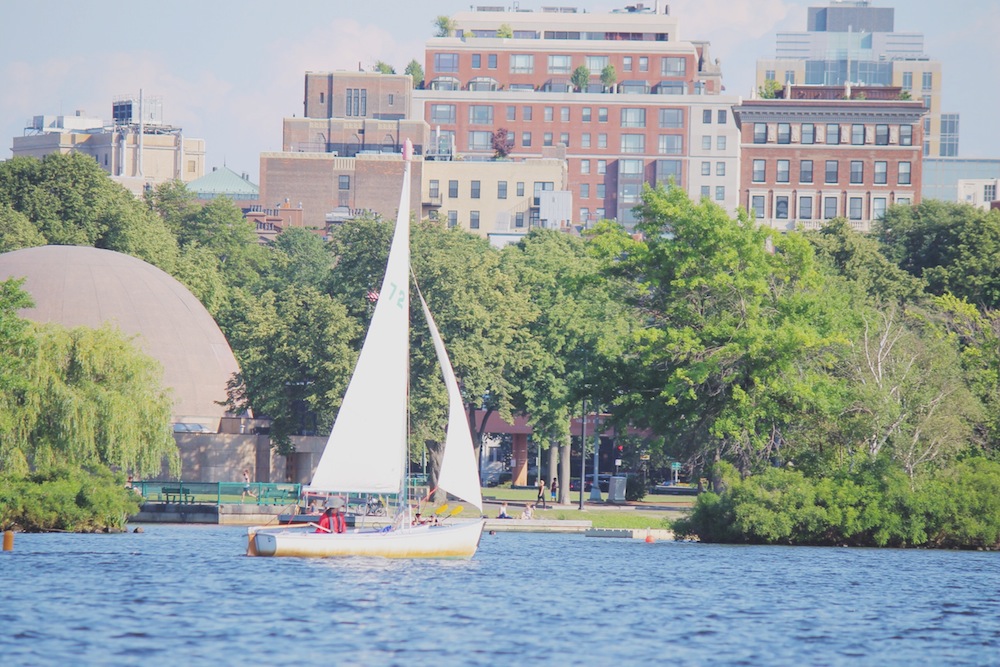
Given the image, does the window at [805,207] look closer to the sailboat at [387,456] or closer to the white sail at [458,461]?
the sailboat at [387,456]

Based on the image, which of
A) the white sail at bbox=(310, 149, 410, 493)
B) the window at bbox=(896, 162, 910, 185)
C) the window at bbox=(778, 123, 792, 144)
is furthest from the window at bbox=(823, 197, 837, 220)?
the white sail at bbox=(310, 149, 410, 493)

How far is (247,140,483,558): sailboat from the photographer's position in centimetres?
4397

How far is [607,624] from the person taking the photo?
109 feet

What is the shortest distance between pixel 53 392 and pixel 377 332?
20.7 metres

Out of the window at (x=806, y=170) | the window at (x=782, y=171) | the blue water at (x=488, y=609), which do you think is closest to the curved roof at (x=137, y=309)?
the blue water at (x=488, y=609)

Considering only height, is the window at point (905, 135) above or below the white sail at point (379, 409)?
above

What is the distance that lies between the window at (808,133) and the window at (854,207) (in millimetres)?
7854

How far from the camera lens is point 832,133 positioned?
172500mm

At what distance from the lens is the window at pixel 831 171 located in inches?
6796

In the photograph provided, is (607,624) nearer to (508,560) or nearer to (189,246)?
(508,560)

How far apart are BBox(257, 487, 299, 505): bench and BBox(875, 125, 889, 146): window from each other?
110 metres

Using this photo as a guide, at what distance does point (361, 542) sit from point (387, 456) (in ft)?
10.8

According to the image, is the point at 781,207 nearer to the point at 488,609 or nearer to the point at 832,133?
the point at 832,133

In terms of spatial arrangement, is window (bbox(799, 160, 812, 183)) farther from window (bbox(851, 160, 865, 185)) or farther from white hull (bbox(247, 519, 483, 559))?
white hull (bbox(247, 519, 483, 559))
